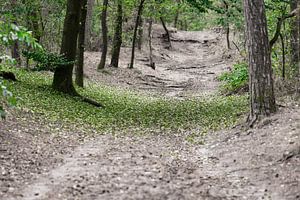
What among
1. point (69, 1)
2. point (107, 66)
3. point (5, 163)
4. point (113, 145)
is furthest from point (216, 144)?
point (107, 66)

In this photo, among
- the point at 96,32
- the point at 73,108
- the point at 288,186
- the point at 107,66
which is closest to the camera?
the point at 288,186

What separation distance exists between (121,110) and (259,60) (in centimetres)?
672

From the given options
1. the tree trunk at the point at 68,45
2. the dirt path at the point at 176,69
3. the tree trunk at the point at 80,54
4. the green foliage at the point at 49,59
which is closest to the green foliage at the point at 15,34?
the green foliage at the point at 49,59

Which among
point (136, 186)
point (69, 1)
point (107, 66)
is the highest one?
point (69, 1)

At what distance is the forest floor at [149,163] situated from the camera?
6859 mm

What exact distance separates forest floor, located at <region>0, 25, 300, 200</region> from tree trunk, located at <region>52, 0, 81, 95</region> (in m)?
4.60

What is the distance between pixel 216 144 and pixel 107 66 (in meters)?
18.8

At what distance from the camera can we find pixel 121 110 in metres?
15.9

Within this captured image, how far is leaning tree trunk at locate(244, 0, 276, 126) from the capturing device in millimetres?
10523

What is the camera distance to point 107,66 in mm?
28484

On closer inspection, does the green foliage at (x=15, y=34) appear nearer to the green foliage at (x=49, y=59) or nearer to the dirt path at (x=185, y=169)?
the dirt path at (x=185, y=169)

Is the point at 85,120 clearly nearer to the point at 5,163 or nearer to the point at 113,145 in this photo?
the point at 113,145

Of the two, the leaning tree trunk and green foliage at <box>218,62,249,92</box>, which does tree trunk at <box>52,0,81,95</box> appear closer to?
the leaning tree trunk

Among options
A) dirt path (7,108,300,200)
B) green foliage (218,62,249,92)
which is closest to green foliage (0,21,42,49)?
dirt path (7,108,300,200)
